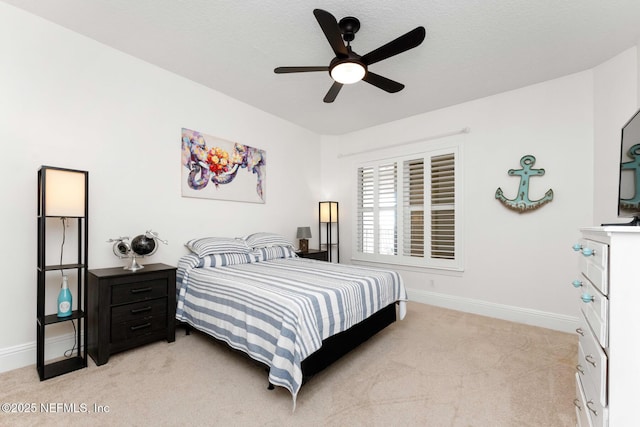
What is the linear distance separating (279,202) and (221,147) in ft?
4.11

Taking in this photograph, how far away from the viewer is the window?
13.1ft

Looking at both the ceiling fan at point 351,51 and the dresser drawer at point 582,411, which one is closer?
the dresser drawer at point 582,411

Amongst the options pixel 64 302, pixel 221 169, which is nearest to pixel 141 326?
pixel 64 302

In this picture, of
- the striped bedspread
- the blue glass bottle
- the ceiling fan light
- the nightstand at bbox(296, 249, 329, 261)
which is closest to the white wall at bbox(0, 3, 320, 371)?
the blue glass bottle

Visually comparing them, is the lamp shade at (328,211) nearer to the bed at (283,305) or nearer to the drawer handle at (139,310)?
the bed at (283,305)

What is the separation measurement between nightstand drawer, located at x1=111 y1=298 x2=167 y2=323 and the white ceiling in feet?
7.99

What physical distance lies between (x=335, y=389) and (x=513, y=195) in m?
3.09

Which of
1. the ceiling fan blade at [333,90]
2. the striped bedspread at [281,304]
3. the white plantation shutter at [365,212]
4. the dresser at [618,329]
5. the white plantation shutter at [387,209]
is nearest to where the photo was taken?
the dresser at [618,329]

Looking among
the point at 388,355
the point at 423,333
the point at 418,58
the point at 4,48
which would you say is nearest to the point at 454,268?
the point at 423,333

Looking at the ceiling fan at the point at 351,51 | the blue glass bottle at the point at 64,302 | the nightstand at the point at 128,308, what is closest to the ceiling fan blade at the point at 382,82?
the ceiling fan at the point at 351,51

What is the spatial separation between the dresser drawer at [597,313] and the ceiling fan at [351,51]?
1782 millimetres

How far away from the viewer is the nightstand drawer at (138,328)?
2.38m

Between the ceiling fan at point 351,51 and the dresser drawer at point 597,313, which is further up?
the ceiling fan at point 351,51

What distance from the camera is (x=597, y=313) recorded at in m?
1.22
